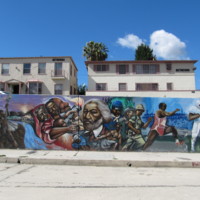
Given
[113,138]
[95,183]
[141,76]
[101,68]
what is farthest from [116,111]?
[141,76]

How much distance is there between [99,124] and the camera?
924 cm

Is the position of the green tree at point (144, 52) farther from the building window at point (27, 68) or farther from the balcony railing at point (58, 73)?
the building window at point (27, 68)

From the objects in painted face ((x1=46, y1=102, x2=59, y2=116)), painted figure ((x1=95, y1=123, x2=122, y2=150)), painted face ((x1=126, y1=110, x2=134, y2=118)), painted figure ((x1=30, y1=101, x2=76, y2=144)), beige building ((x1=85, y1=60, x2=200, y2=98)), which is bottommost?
painted figure ((x1=95, y1=123, x2=122, y2=150))

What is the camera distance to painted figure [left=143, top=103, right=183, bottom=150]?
930cm

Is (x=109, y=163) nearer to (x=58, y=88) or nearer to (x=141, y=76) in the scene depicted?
(x=58, y=88)

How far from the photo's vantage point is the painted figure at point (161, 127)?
930 cm

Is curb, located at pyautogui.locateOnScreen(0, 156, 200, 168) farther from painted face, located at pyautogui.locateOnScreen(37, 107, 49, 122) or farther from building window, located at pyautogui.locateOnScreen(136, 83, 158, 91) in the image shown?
building window, located at pyautogui.locateOnScreen(136, 83, 158, 91)

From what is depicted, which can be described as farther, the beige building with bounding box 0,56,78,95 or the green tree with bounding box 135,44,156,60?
the green tree with bounding box 135,44,156,60

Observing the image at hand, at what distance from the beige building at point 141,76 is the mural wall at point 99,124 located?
2168cm

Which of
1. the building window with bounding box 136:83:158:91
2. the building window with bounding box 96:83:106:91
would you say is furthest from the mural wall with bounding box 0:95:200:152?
the building window with bounding box 136:83:158:91

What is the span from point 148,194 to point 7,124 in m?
7.40

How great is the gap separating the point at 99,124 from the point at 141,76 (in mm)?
23831

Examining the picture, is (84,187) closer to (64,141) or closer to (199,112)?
(64,141)

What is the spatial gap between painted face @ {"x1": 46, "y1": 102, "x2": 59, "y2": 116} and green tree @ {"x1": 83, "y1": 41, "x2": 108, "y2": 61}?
36797mm
